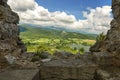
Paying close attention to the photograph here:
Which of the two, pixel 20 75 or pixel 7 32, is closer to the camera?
pixel 20 75

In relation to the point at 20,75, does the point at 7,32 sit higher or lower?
higher

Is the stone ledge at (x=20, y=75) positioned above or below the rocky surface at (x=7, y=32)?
below

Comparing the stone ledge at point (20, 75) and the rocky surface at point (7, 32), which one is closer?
the stone ledge at point (20, 75)

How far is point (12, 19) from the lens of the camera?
11312 millimetres

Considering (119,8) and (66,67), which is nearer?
(66,67)

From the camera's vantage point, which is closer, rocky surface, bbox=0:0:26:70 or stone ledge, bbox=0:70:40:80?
stone ledge, bbox=0:70:40:80

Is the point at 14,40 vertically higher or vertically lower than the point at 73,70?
higher

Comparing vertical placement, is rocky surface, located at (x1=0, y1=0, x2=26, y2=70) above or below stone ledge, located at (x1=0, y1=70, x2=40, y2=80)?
above

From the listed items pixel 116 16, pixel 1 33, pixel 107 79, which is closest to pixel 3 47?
pixel 1 33

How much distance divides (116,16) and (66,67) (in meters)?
5.57

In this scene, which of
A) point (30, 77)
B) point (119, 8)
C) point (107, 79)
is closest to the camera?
point (30, 77)

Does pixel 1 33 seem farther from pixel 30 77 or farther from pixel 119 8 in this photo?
pixel 119 8

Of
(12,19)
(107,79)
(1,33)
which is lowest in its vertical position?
(107,79)

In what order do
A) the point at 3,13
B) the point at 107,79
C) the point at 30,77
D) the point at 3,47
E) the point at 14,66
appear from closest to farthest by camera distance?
the point at 30,77
the point at 107,79
the point at 14,66
the point at 3,47
the point at 3,13
